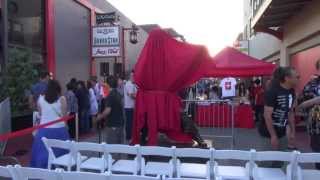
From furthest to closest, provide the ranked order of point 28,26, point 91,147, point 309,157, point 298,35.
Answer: point 298,35 → point 28,26 → point 91,147 → point 309,157

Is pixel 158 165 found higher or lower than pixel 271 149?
lower

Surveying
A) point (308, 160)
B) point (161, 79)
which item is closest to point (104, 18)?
point (161, 79)

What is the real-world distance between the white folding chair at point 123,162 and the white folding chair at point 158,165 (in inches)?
3.3

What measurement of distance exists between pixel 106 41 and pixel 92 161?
13.6 metres

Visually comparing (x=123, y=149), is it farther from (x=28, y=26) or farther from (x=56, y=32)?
(x=56, y=32)

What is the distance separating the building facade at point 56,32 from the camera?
14844 mm

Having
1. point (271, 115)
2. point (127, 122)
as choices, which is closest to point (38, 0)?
point (127, 122)

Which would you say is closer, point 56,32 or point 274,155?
point 274,155

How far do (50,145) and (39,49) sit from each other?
9.53 meters

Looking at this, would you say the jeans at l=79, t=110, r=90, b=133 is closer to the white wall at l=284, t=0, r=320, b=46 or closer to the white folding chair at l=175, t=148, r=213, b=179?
the white wall at l=284, t=0, r=320, b=46

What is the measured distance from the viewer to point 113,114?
9039mm

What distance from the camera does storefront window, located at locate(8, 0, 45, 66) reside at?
14.5 metres

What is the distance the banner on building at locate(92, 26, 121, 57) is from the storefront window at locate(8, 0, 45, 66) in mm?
3867

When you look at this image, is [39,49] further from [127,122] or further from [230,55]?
[230,55]
